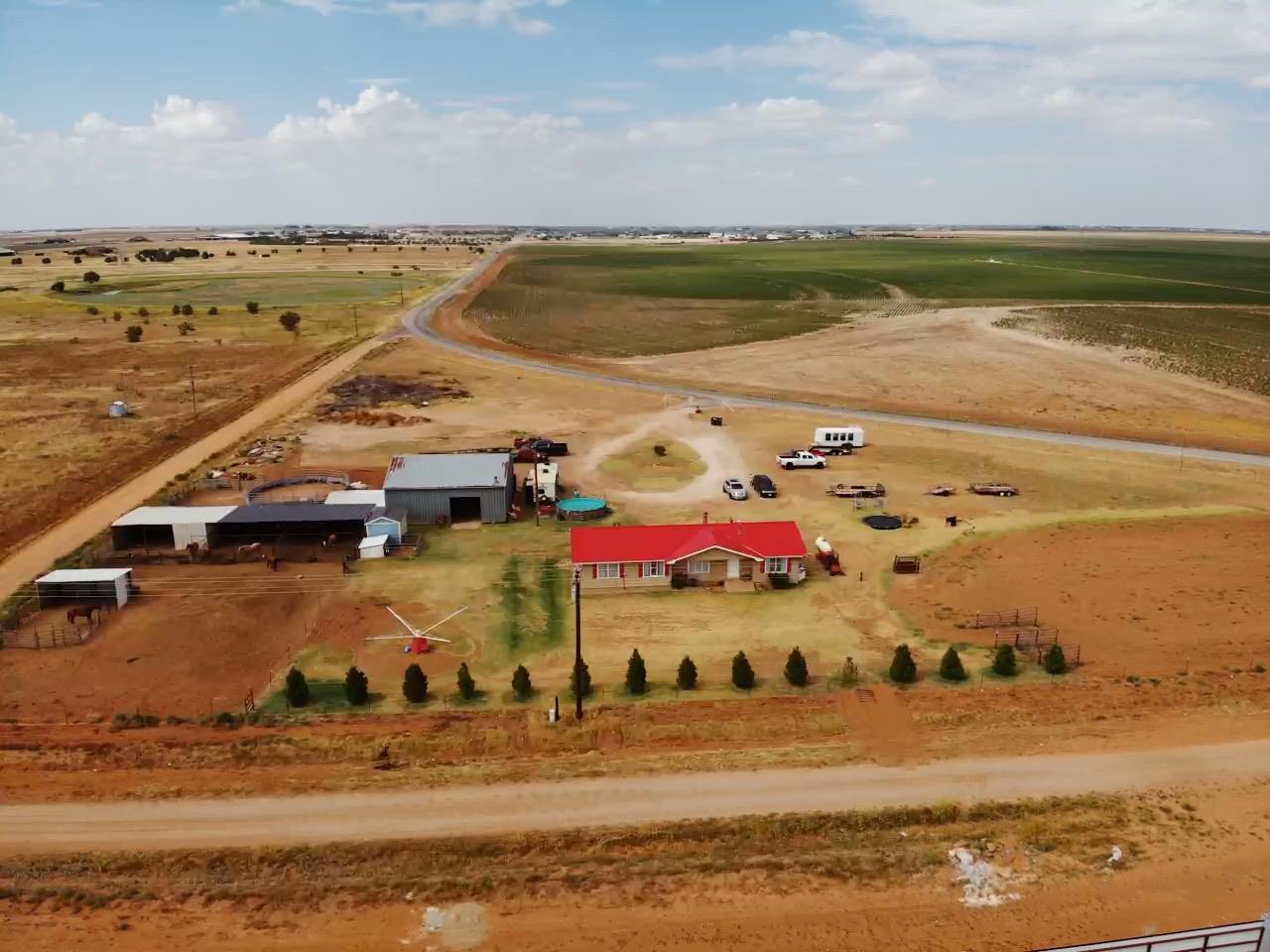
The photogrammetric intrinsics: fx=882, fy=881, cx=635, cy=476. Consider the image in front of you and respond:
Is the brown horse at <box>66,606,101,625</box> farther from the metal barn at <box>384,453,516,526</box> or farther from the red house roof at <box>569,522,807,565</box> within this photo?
the red house roof at <box>569,522,807,565</box>

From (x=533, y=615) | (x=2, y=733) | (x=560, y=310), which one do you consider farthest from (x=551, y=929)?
(x=560, y=310)

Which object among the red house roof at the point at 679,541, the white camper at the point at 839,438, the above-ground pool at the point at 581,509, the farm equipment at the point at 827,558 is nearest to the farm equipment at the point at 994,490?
the white camper at the point at 839,438

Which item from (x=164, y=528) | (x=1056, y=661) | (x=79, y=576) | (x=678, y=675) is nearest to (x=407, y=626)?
(x=678, y=675)

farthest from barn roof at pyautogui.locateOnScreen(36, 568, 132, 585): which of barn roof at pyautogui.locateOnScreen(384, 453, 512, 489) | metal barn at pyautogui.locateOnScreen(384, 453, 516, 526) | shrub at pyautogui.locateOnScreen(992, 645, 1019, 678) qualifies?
shrub at pyautogui.locateOnScreen(992, 645, 1019, 678)

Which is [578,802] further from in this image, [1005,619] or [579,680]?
[1005,619]

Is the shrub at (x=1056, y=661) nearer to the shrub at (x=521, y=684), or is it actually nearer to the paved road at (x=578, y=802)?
the paved road at (x=578, y=802)

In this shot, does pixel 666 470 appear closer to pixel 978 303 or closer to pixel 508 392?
pixel 508 392
